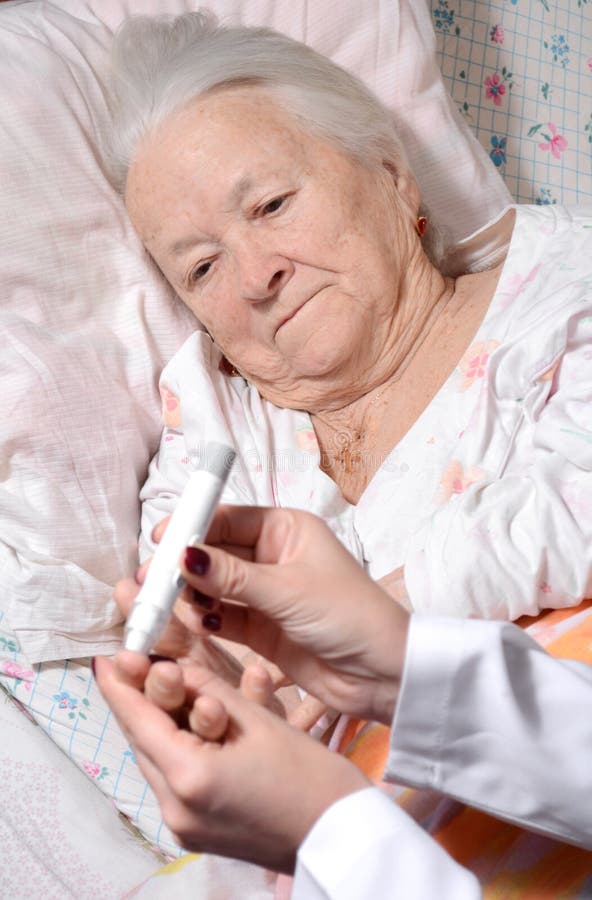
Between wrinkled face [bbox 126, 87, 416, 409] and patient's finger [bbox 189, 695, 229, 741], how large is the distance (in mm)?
833

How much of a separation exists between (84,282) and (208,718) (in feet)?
3.62

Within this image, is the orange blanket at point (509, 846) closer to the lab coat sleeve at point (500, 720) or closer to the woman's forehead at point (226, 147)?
the lab coat sleeve at point (500, 720)

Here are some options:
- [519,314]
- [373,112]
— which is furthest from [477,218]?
[519,314]

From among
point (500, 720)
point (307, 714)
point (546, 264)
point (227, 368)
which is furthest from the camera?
point (227, 368)

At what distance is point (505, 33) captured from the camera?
2219 mm

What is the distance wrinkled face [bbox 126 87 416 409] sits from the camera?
57.4 inches

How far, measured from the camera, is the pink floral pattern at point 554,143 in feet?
7.24

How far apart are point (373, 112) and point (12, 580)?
37.6 inches

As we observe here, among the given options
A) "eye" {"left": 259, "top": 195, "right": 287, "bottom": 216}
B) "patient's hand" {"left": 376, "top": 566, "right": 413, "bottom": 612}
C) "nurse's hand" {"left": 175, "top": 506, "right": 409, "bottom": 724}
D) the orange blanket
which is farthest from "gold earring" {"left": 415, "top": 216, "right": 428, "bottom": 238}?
"nurse's hand" {"left": 175, "top": 506, "right": 409, "bottom": 724}

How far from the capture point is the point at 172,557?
0.79 meters

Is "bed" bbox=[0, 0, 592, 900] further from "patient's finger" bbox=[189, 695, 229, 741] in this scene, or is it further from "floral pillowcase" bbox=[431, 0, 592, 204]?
"patient's finger" bbox=[189, 695, 229, 741]

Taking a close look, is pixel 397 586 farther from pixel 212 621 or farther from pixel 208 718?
pixel 208 718

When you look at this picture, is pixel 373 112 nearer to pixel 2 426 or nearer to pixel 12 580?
pixel 2 426

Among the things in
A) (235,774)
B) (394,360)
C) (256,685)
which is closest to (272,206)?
(394,360)
